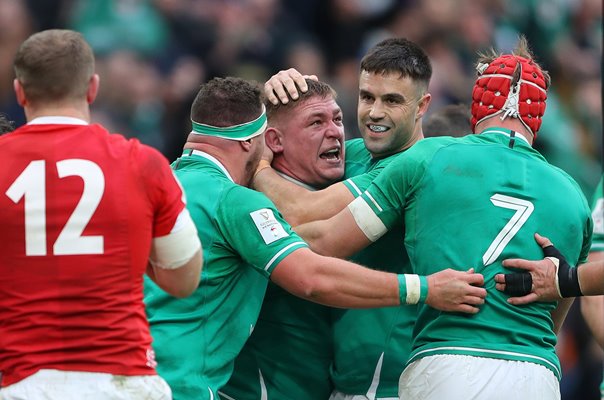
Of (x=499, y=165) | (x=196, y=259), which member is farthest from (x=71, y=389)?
(x=499, y=165)

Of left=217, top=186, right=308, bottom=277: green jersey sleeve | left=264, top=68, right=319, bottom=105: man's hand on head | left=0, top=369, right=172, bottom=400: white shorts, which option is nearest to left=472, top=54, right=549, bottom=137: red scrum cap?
left=264, top=68, right=319, bottom=105: man's hand on head

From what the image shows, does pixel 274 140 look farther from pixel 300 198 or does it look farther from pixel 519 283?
pixel 519 283

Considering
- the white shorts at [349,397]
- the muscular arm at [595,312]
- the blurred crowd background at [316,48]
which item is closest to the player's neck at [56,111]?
the white shorts at [349,397]

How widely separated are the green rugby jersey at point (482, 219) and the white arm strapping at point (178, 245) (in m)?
1.27

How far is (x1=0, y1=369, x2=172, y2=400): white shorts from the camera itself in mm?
4113

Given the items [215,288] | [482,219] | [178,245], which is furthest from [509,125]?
[178,245]

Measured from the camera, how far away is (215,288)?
530cm

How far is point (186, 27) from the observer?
1016cm

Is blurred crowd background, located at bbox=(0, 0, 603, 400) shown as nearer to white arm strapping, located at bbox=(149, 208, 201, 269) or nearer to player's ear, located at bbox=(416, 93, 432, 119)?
player's ear, located at bbox=(416, 93, 432, 119)

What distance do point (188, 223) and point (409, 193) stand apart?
4.58 feet

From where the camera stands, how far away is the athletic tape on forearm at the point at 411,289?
507cm

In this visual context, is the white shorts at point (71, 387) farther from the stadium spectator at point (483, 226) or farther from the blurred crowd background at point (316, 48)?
the blurred crowd background at point (316, 48)

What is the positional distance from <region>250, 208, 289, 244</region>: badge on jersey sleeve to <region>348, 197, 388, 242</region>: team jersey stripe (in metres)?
0.46

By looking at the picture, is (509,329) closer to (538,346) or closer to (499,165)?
(538,346)
